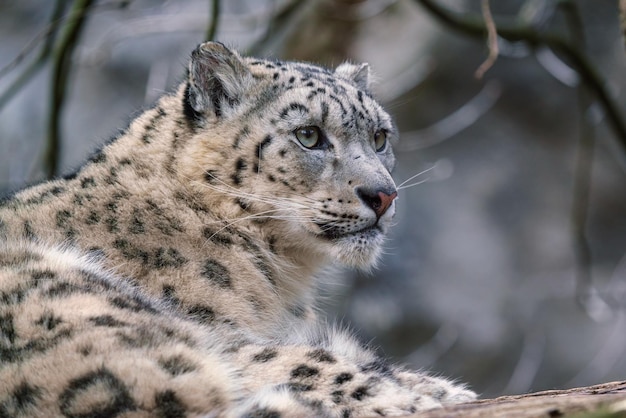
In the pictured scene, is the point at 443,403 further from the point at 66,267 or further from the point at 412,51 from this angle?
the point at 412,51

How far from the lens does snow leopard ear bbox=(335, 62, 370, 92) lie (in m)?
5.18

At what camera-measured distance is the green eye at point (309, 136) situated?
4.38 m

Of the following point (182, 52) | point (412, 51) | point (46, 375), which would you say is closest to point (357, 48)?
point (412, 51)

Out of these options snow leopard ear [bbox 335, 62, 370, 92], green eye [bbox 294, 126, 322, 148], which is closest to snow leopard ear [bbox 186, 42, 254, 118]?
green eye [bbox 294, 126, 322, 148]

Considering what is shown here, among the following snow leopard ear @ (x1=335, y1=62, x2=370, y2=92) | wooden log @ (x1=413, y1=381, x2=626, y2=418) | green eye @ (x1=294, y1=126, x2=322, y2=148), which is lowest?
snow leopard ear @ (x1=335, y1=62, x2=370, y2=92)

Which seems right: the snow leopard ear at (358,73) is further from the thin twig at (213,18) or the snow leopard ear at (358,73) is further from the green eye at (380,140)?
the thin twig at (213,18)

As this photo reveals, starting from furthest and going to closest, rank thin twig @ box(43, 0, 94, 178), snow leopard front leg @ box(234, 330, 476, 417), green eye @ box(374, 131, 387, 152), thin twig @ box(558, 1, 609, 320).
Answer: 1. thin twig @ box(558, 1, 609, 320)
2. thin twig @ box(43, 0, 94, 178)
3. green eye @ box(374, 131, 387, 152)
4. snow leopard front leg @ box(234, 330, 476, 417)

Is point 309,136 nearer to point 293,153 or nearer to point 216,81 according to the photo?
point 293,153

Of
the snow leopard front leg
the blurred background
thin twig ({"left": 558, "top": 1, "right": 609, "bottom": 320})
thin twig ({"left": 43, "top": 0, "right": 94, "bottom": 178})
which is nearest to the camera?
the snow leopard front leg

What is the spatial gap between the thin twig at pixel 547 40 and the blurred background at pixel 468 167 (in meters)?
2.89

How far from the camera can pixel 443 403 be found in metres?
3.31

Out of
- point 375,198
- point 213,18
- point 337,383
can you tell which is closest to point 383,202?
point 375,198

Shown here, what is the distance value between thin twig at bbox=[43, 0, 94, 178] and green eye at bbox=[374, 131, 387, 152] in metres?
2.28

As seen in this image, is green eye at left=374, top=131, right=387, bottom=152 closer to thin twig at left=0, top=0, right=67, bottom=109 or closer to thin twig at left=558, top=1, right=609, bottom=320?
thin twig at left=0, top=0, right=67, bottom=109
